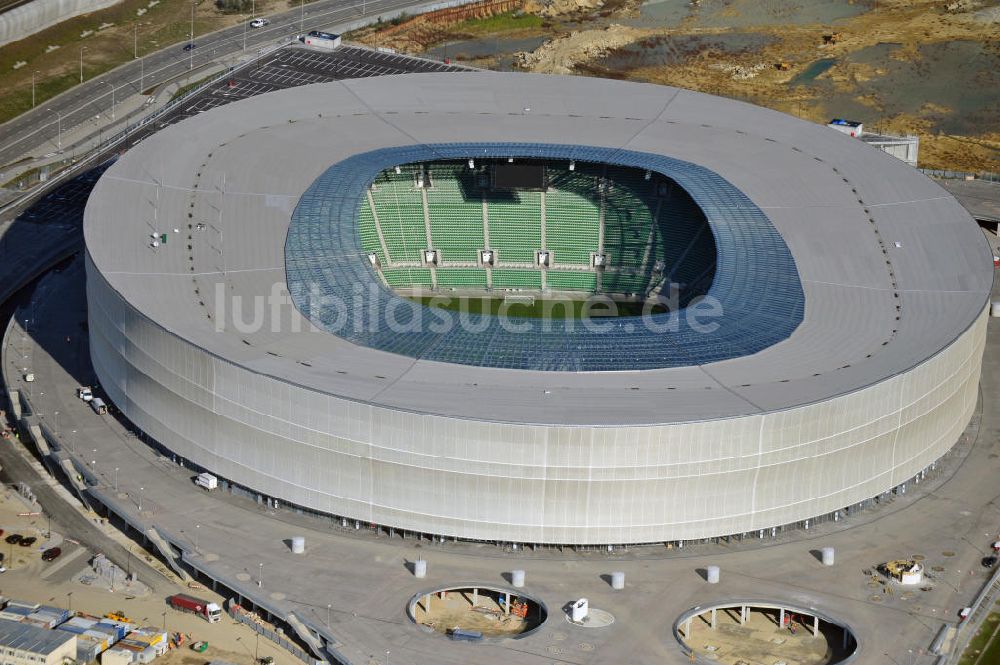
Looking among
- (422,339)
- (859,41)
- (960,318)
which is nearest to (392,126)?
(422,339)

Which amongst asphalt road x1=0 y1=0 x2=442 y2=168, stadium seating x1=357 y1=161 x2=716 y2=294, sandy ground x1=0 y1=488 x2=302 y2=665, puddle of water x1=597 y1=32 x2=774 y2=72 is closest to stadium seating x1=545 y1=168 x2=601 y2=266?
stadium seating x1=357 y1=161 x2=716 y2=294

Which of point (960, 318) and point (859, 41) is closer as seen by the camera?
point (960, 318)

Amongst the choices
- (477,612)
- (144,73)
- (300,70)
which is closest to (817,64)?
(300,70)

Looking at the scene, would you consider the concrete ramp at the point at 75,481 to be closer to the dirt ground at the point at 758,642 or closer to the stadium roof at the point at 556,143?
the stadium roof at the point at 556,143

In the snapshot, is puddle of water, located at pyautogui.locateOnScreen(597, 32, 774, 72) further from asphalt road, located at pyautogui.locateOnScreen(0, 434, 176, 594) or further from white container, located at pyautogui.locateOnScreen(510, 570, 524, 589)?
white container, located at pyautogui.locateOnScreen(510, 570, 524, 589)

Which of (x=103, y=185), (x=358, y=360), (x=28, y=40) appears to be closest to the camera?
(x=358, y=360)

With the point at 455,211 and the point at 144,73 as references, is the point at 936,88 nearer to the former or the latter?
the point at 455,211

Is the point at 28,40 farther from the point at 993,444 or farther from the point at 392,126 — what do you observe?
the point at 993,444
